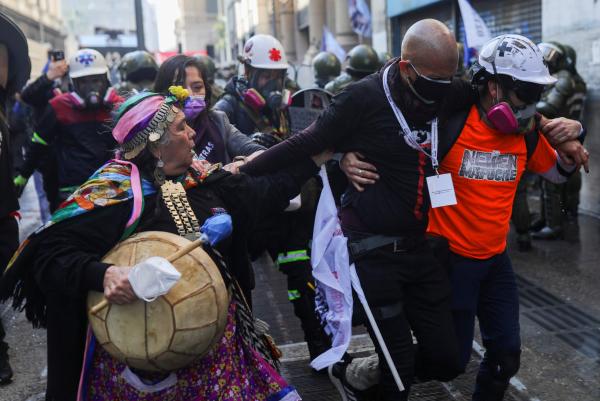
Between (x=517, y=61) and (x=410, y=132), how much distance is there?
60cm

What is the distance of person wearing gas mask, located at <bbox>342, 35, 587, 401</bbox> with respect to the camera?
329cm

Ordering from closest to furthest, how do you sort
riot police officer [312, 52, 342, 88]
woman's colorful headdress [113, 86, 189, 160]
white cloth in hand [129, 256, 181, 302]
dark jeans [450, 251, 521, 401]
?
white cloth in hand [129, 256, 181, 302]
woman's colorful headdress [113, 86, 189, 160]
dark jeans [450, 251, 521, 401]
riot police officer [312, 52, 342, 88]

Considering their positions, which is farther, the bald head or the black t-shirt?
the black t-shirt

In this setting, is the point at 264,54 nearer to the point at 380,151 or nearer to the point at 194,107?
the point at 194,107

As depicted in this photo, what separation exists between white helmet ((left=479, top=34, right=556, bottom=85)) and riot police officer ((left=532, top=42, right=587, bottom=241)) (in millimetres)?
4202

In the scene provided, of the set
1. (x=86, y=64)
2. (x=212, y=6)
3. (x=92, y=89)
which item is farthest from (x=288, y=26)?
(x=212, y=6)

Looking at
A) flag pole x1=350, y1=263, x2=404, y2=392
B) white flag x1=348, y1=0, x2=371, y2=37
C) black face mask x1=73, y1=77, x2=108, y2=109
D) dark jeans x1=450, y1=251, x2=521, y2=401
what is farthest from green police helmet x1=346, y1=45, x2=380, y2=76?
white flag x1=348, y1=0, x2=371, y2=37

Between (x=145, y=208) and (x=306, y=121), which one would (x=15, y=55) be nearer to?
(x=306, y=121)

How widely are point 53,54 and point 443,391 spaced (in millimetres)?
5613

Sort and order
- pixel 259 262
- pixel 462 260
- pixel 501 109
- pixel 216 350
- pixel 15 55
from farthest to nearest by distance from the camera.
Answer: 1. pixel 259 262
2. pixel 15 55
3. pixel 462 260
4. pixel 501 109
5. pixel 216 350

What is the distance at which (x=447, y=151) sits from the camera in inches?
133

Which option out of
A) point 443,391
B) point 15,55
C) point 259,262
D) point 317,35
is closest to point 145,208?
point 15,55

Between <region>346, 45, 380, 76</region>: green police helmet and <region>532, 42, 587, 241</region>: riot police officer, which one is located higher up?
<region>346, 45, 380, 76</region>: green police helmet

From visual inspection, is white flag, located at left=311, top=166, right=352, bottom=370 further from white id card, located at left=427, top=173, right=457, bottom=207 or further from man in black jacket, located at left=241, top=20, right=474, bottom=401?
white id card, located at left=427, top=173, right=457, bottom=207
